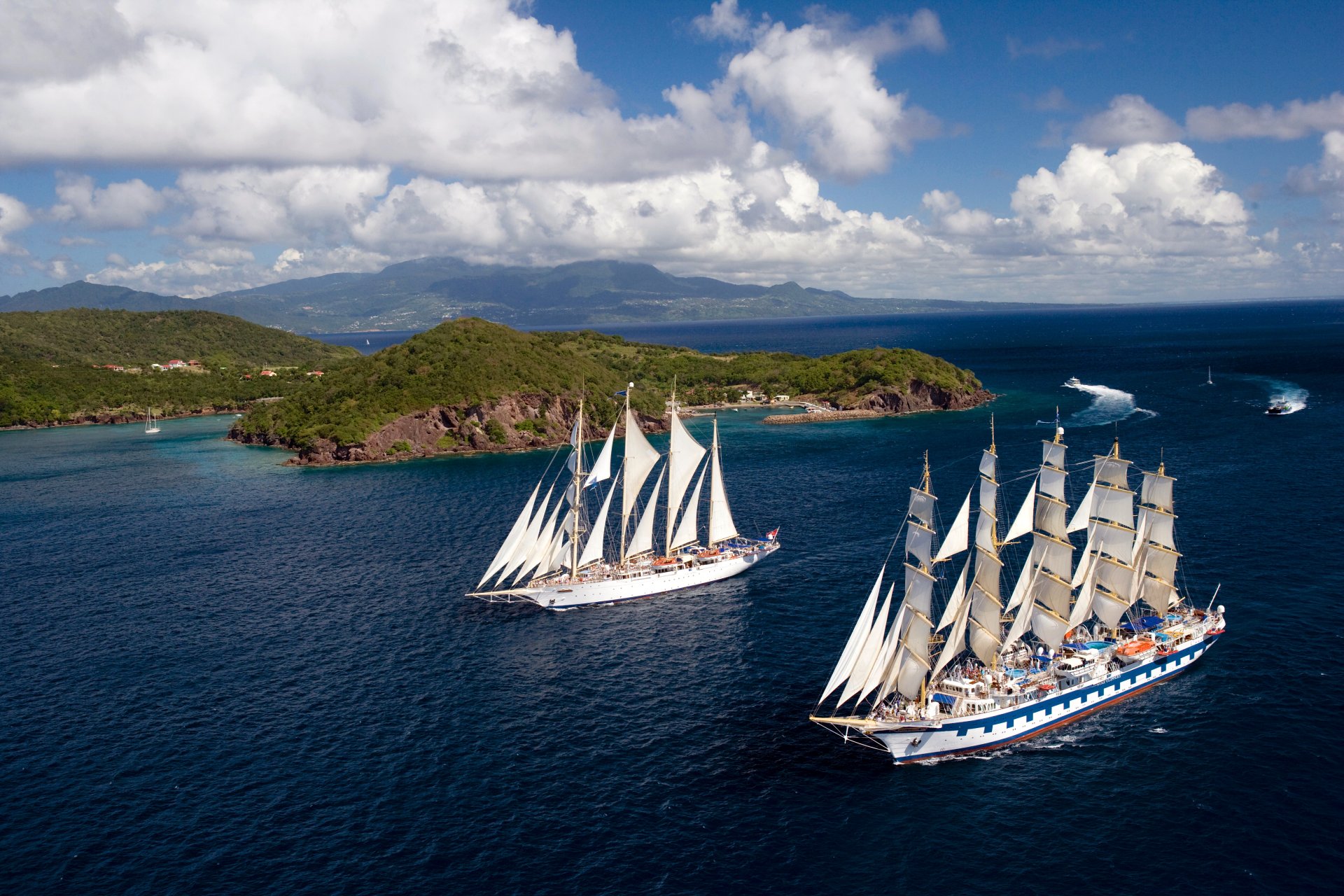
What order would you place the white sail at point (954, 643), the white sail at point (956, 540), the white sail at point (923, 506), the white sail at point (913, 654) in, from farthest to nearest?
1. the white sail at point (956, 540)
2. the white sail at point (923, 506)
3. the white sail at point (954, 643)
4. the white sail at point (913, 654)

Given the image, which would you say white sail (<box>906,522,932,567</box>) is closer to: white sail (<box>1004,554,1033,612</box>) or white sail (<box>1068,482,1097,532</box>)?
white sail (<box>1004,554,1033,612</box>)

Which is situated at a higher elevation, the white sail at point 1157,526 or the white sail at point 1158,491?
the white sail at point 1158,491

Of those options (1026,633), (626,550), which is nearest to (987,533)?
(1026,633)

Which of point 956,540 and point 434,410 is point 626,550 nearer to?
point 956,540

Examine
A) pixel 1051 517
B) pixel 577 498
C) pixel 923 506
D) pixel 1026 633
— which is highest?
pixel 923 506

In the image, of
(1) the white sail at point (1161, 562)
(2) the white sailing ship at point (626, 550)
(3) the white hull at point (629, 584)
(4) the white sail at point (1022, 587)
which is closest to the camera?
(4) the white sail at point (1022, 587)

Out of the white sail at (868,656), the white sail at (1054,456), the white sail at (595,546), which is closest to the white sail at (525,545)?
the white sail at (595,546)

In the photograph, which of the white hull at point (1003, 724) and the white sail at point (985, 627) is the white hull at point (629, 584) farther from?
the white hull at point (1003, 724)
